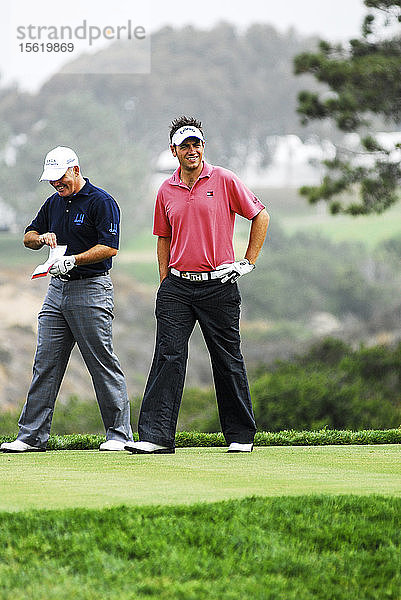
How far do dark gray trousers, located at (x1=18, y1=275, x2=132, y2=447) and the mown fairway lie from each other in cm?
32

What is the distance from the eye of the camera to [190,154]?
6.11 m

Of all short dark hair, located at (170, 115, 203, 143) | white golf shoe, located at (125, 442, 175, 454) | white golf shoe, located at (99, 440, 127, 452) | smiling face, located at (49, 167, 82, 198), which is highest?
short dark hair, located at (170, 115, 203, 143)

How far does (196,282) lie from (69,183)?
1.10 m

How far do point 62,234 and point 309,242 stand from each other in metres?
53.1

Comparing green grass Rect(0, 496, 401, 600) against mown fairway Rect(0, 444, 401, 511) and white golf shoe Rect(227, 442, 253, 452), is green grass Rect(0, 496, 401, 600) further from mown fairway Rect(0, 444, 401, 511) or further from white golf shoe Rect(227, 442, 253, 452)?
white golf shoe Rect(227, 442, 253, 452)

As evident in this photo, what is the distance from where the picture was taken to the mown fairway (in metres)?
4.23

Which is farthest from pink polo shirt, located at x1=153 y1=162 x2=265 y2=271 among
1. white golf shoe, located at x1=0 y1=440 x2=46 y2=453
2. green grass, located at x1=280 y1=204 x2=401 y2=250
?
green grass, located at x1=280 y1=204 x2=401 y2=250

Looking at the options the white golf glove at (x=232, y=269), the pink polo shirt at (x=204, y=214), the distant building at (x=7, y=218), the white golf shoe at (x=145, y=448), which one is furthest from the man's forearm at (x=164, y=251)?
the distant building at (x=7, y=218)

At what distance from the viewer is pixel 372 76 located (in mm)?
16344

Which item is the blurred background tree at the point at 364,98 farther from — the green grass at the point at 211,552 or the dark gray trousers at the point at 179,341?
the green grass at the point at 211,552

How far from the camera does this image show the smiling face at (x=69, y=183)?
646 centimetres

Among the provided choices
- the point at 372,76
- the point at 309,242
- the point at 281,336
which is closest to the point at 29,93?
the point at 309,242

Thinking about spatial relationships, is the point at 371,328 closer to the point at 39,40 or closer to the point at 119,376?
the point at 39,40

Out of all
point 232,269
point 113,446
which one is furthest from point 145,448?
point 232,269
